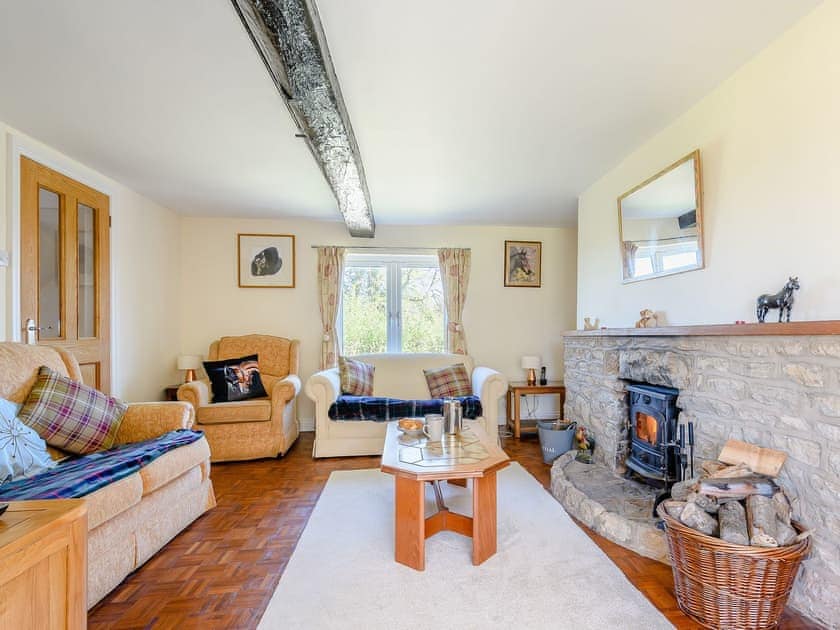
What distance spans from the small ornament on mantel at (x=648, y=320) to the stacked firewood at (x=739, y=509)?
98 centimetres

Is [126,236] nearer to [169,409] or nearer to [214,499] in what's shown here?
[169,409]

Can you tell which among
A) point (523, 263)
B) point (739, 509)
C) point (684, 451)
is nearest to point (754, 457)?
point (739, 509)

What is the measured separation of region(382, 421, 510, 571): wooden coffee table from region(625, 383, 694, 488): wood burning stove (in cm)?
100

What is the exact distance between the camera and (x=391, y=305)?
461 centimetres

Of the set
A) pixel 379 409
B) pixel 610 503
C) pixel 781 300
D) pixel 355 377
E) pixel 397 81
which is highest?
pixel 397 81

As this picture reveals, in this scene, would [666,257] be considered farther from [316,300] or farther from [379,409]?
[316,300]

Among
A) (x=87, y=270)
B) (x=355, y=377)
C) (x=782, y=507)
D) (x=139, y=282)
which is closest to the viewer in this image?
(x=782, y=507)

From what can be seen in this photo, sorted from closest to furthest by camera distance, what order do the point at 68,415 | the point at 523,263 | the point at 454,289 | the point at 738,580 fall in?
the point at 738,580 → the point at 68,415 → the point at 454,289 → the point at 523,263

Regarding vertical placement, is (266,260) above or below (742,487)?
above

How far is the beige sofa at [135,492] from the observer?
63.3 inches

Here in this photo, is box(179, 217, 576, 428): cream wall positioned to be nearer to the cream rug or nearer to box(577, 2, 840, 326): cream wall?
box(577, 2, 840, 326): cream wall

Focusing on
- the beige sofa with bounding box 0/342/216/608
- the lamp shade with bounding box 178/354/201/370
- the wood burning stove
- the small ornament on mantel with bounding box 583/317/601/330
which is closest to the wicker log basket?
the wood burning stove

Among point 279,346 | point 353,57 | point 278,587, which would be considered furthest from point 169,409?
point 353,57

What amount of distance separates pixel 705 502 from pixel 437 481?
1143 millimetres
